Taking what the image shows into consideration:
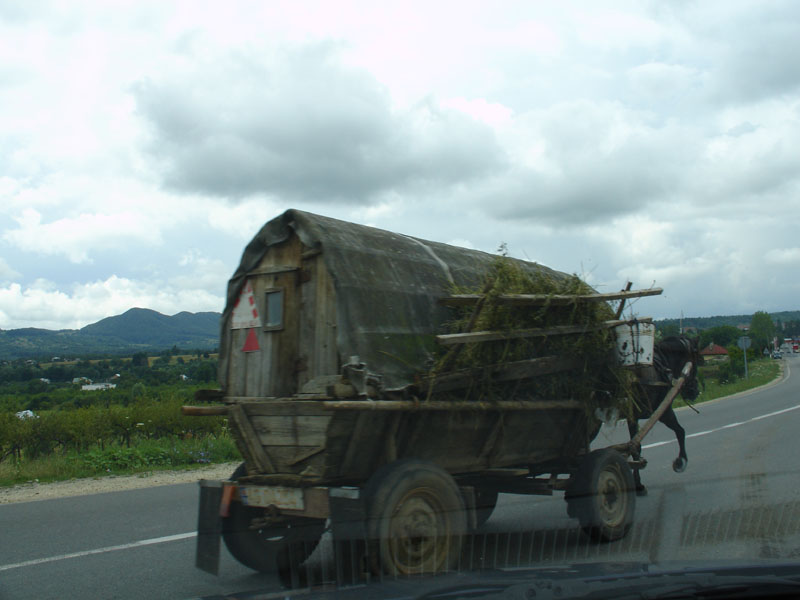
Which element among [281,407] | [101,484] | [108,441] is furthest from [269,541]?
[108,441]

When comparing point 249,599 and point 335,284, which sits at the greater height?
point 335,284

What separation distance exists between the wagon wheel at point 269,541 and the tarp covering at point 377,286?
1211mm

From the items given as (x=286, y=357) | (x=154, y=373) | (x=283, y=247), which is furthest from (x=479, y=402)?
(x=154, y=373)

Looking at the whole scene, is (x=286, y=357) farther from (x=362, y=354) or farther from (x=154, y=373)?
(x=154, y=373)

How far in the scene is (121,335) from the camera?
150m

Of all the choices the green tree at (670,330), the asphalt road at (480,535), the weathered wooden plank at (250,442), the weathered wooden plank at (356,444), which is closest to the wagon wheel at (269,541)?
the asphalt road at (480,535)

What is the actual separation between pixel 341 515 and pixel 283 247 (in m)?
2.11

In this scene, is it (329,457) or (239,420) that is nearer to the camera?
(329,457)

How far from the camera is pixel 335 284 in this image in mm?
4730

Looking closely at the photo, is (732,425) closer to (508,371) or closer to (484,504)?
(484,504)

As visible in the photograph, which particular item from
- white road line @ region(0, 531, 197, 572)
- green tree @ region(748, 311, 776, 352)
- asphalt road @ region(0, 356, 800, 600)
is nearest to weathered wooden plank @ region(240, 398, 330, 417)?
asphalt road @ region(0, 356, 800, 600)

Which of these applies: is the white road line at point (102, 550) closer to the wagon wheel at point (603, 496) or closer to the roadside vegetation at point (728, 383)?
the wagon wheel at point (603, 496)

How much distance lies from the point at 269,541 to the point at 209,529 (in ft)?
1.81

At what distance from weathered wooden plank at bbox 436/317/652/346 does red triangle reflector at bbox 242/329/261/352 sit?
1523 mm
